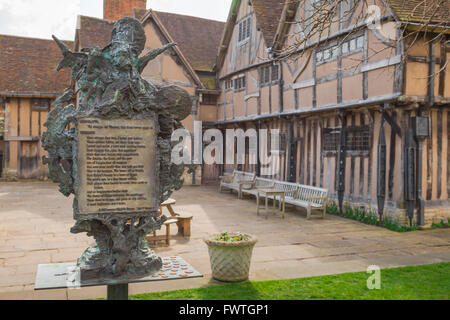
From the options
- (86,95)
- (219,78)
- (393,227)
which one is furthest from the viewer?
(219,78)

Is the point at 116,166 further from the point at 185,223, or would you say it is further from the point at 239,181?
the point at 239,181

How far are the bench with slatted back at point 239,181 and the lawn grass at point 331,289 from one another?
971 centimetres

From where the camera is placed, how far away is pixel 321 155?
13312 millimetres

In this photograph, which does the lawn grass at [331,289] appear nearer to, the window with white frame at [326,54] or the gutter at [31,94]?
the window with white frame at [326,54]

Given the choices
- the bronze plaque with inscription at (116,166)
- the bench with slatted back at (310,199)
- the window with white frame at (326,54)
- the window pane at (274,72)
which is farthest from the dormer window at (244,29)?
the bronze plaque with inscription at (116,166)

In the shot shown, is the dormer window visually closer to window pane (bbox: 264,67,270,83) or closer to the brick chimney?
window pane (bbox: 264,67,270,83)

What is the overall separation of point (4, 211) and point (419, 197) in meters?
11.1

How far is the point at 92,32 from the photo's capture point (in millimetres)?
21375

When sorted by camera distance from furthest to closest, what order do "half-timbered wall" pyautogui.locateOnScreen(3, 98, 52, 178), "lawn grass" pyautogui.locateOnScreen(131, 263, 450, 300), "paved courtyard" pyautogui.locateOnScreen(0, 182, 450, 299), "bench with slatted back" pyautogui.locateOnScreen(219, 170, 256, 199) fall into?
1. "half-timbered wall" pyautogui.locateOnScreen(3, 98, 52, 178)
2. "bench with slatted back" pyautogui.locateOnScreen(219, 170, 256, 199)
3. "paved courtyard" pyautogui.locateOnScreen(0, 182, 450, 299)
4. "lawn grass" pyautogui.locateOnScreen(131, 263, 450, 300)

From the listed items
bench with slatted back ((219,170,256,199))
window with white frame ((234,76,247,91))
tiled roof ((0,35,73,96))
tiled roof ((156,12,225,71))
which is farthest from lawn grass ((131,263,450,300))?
tiled roof ((0,35,73,96))

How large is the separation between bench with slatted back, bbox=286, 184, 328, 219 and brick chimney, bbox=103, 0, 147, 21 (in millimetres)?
16779

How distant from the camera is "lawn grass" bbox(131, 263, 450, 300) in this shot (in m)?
5.13
